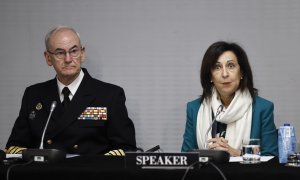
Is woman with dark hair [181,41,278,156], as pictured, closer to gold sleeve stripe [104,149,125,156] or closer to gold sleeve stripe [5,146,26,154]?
gold sleeve stripe [104,149,125,156]

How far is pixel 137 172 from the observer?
1.98m

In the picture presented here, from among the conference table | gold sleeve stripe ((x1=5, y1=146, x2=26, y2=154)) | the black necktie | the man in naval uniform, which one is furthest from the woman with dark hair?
gold sleeve stripe ((x1=5, y1=146, x2=26, y2=154))

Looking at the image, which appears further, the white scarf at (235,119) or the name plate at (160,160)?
the white scarf at (235,119)

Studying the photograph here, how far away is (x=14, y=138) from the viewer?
10.5 feet

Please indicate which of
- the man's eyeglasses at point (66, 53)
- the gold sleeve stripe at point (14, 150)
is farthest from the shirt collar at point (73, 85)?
the gold sleeve stripe at point (14, 150)

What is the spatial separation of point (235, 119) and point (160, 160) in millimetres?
1154

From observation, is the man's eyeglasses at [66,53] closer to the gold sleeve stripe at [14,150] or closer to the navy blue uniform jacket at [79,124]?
the navy blue uniform jacket at [79,124]

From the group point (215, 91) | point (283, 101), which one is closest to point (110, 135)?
point (215, 91)

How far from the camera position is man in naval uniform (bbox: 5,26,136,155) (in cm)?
308

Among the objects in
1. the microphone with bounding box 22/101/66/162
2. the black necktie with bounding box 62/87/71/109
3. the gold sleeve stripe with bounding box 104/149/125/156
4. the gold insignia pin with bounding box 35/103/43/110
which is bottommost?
the gold sleeve stripe with bounding box 104/149/125/156

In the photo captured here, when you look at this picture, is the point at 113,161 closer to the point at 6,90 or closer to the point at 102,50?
the point at 102,50

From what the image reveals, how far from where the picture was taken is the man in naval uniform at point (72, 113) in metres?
3.08

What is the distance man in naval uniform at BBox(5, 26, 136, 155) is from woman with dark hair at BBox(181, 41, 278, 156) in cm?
41

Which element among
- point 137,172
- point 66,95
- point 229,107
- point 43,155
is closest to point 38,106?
point 66,95
